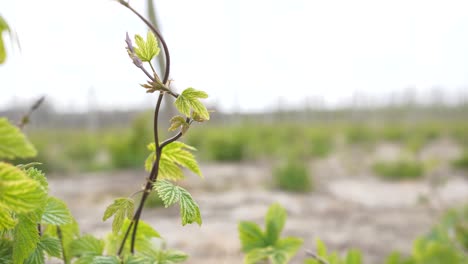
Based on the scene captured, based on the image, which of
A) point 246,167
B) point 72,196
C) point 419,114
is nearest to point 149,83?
point 72,196

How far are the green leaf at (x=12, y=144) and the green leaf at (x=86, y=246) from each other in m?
0.29

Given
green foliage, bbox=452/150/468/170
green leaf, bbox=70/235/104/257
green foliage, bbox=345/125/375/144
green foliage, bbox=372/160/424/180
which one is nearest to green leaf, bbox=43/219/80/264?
green leaf, bbox=70/235/104/257

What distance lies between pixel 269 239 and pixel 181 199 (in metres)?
0.34

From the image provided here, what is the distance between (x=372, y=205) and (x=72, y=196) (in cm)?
334

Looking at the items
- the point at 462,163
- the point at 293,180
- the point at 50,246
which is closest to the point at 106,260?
the point at 50,246

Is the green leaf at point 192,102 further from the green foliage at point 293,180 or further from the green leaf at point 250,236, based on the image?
the green foliage at point 293,180

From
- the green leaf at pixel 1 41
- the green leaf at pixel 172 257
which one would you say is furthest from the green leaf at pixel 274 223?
the green leaf at pixel 1 41

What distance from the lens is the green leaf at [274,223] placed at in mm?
744

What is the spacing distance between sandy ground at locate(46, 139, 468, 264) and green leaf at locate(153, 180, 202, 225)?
5.67 feet

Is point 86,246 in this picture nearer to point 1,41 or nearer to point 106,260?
point 106,260

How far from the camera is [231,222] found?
3057mm

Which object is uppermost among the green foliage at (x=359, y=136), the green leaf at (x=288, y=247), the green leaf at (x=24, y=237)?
the green leaf at (x=24, y=237)

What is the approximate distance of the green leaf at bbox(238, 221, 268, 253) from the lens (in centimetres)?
74

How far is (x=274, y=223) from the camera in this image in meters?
0.75
